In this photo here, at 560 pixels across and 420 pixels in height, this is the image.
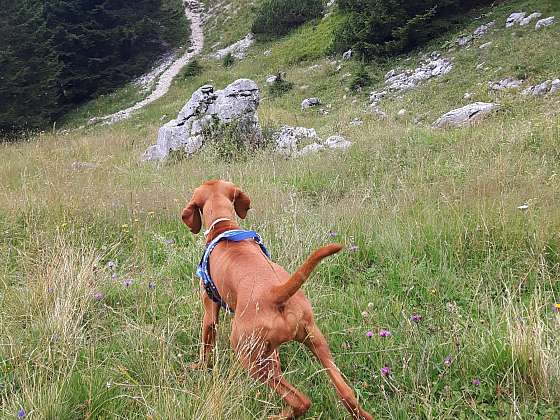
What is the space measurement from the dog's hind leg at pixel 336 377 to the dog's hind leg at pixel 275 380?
162 millimetres

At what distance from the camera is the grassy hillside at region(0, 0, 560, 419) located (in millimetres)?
2215

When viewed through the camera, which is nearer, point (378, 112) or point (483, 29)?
point (378, 112)

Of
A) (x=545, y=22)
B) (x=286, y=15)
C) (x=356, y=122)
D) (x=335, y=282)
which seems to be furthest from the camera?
(x=286, y=15)

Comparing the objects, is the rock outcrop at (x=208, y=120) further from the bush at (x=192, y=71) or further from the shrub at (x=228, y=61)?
the shrub at (x=228, y=61)

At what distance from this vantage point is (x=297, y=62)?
66.3ft

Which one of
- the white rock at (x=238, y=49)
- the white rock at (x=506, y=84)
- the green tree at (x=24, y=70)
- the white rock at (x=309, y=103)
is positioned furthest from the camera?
the white rock at (x=238, y=49)

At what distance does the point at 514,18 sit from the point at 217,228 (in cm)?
1318

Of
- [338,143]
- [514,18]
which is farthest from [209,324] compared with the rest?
[514,18]

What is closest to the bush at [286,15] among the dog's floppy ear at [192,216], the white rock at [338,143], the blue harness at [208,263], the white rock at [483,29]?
the white rock at [483,29]

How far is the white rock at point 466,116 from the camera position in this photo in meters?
8.34

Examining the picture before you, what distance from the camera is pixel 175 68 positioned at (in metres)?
25.7

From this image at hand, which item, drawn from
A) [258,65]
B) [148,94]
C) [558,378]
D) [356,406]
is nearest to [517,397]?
[558,378]

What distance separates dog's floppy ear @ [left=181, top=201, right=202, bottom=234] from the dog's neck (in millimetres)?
179

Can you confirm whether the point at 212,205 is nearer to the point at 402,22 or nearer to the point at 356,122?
the point at 356,122
